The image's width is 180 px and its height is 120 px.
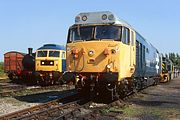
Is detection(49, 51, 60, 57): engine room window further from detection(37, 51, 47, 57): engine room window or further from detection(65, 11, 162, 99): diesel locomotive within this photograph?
detection(65, 11, 162, 99): diesel locomotive

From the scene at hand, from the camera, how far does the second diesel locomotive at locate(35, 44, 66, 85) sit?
25062mm

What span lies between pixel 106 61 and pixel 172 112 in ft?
10.1

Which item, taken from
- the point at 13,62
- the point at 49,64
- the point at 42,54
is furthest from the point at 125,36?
the point at 13,62

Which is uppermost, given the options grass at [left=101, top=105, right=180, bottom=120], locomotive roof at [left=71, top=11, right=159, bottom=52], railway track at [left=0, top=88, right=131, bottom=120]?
locomotive roof at [left=71, top=11, right=159, bottom=52]

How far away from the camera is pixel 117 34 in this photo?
13.4 m

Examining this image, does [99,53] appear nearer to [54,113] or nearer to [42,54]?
[54,113]

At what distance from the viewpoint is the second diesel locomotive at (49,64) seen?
25.1 m

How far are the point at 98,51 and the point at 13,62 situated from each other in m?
20.7

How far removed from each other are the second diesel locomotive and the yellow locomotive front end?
11.1 meters

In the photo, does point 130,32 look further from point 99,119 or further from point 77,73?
point 99,119

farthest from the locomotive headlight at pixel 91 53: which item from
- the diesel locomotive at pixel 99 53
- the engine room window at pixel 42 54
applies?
the engine room window at pixel 42 54

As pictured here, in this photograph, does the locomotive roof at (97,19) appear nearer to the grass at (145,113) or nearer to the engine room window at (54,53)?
the grass at (145,113)

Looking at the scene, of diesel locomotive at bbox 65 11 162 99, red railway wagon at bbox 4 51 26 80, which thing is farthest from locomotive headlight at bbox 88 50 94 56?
red railway wagon at bbox 4 51 26 80

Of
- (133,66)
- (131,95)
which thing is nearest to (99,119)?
(133,66)
